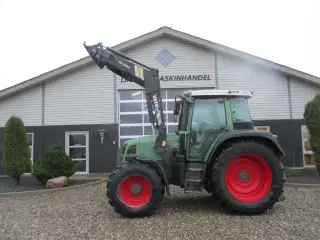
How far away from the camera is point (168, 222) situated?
633 centimetres

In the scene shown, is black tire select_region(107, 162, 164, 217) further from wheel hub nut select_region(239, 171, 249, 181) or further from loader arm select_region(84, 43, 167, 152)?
wheel hub nut select_region(239, 171, 249, 181)

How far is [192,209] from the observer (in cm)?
739

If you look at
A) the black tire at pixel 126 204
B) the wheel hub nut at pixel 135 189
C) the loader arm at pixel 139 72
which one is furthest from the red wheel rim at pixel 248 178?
the loader arm at pixel 139 72

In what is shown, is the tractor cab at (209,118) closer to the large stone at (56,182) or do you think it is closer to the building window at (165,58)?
the large stone at (56,182)

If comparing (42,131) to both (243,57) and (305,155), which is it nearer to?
(243,57)

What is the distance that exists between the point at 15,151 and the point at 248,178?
9.20m

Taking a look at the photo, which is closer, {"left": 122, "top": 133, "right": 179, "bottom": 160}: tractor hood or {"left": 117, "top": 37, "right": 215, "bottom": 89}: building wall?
{"left": 122, "top": 133, "right": 179, "bottom": 160}: tractor hood

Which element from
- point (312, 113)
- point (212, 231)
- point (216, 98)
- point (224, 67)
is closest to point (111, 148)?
point (224, 67)

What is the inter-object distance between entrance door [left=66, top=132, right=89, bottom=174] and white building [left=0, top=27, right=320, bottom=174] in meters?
0.05

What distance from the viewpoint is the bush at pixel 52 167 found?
1208 cm

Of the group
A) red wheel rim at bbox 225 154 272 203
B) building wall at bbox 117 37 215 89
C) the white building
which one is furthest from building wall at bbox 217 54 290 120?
red wheel rim at bbox 225 154 272 203

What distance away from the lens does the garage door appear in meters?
16.5

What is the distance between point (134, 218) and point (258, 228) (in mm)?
2322

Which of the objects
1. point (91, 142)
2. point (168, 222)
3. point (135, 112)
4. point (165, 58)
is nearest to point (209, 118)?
point (168, 222)
